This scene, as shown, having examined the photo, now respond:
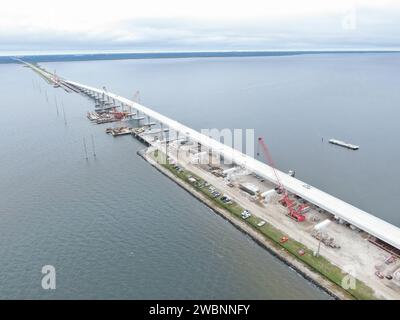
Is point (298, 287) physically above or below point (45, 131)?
below

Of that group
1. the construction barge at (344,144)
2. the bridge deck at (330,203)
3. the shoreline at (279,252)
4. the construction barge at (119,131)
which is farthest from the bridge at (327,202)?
the construction barge at (119,131)

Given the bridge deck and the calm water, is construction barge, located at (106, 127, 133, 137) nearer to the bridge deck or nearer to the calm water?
the calm water

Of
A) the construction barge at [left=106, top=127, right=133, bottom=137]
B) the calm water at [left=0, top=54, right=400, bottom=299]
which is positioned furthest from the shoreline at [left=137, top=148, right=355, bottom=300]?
the construction barge at [left=106, top=127, right=133, bottom=137]

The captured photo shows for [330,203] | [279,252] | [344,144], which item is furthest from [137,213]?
[344,144]

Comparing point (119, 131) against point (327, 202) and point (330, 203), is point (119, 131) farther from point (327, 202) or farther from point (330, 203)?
point (330, 203)

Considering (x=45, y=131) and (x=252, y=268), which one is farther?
(x=45, y=131)

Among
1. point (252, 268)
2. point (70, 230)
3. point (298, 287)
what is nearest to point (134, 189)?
point (70, 230)

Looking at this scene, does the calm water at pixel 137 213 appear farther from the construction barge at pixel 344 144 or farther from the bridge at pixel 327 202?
the bridge at pixel 327 202

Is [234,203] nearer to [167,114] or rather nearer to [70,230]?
[70,230]
